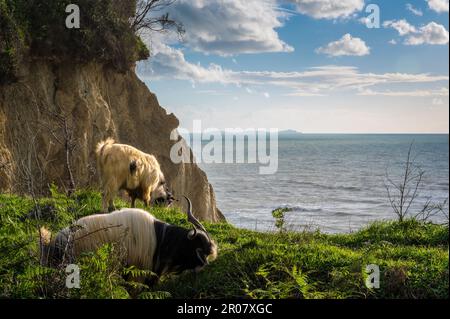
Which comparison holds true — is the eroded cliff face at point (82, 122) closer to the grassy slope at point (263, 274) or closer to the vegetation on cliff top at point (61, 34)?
the vegetation on cliff top at point (61, 34)

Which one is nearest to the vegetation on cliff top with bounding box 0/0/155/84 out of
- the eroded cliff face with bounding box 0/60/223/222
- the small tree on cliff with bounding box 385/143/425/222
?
the eroded cliff face with bounding box 0/60/223/222

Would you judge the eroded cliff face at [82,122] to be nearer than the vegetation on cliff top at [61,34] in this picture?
Yes

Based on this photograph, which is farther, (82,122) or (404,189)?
(82,122)

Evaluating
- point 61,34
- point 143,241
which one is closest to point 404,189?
point 143,241

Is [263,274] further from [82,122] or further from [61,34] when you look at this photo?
[61,34]

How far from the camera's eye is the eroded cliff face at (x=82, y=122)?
15453 millimetres

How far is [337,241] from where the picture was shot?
960 centimetres

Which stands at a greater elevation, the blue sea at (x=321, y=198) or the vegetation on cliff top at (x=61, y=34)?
the vegetation on cliff top at (x=61, y=34)

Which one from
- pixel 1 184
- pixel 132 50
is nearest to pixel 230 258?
pixel 1 184

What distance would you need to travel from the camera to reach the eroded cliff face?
50.7 feet

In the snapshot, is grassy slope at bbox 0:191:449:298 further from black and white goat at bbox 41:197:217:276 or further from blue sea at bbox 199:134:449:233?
blue sea at bbox 199:134:449:233

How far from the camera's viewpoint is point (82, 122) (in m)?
18.3

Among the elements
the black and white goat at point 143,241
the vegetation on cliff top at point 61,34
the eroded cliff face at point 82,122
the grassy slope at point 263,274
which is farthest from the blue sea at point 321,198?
the black and white goat at point 143,241
